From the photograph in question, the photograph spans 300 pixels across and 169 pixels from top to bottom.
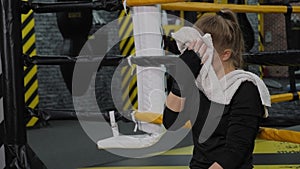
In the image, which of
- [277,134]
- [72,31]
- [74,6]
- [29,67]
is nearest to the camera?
[277,134]

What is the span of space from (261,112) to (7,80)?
90cm

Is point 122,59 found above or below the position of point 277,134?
above

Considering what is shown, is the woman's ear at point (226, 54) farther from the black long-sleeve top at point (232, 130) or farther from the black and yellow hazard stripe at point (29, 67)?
the black and yellow hazard stripe at point (29, 67)

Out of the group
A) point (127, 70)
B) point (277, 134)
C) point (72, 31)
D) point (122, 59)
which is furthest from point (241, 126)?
point (127, 70)

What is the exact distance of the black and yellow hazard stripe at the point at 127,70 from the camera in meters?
4.49

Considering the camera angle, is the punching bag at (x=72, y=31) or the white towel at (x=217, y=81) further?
the punching bag at (x=72, y=31)

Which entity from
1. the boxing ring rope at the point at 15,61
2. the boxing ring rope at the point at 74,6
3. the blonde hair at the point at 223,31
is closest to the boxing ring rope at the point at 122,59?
the boxing ring rope at the point at 15,61

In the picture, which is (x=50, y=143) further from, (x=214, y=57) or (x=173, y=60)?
(x=214, y=57)

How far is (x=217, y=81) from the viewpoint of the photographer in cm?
118

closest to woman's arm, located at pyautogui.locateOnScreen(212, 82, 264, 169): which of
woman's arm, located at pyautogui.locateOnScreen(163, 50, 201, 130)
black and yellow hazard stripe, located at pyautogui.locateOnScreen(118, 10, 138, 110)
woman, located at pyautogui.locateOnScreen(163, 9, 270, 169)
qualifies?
woman, located at pyautogui.locateOnScreen(163, 9, 270, 169)

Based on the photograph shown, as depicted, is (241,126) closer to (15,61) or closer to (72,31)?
(15,61)

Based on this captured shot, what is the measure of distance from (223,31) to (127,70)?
354 centimetres

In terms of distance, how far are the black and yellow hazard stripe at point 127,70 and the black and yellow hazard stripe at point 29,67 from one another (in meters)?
0.90

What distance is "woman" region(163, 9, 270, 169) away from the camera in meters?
1.14
